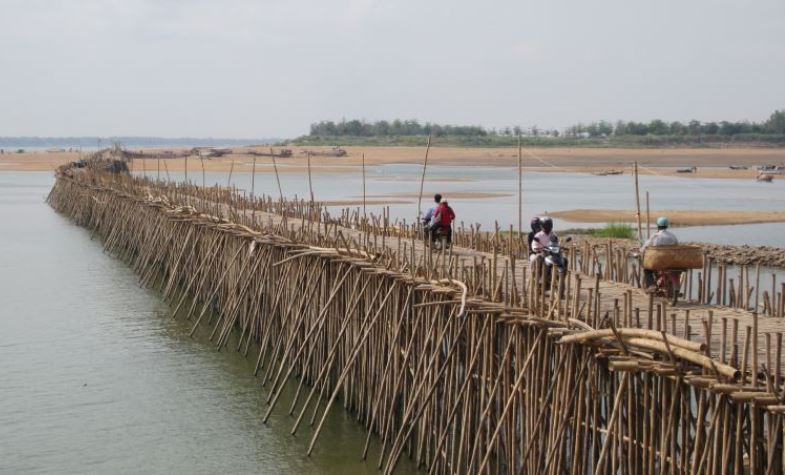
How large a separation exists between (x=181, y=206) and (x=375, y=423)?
12.7m

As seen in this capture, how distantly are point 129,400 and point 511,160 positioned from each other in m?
85.0

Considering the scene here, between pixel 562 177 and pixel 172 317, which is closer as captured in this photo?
pixel 172 317

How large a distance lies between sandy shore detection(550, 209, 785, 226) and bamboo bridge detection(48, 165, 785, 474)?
2372 centimetres

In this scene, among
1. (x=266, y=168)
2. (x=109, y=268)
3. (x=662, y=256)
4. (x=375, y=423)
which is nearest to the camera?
(x=662, y=256)

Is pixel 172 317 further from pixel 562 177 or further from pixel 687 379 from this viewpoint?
pixel 562 177

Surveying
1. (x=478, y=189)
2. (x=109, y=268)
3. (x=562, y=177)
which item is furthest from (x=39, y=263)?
(x=562, y=177)

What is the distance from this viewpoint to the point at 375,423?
1391cm

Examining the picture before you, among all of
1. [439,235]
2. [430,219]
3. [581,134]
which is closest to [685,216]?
[430,219]

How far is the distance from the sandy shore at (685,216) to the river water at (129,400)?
2155 cm

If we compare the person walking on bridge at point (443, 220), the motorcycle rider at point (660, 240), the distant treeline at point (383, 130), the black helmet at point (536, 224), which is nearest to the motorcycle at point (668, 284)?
the motorcycle rider at point (660, 240)

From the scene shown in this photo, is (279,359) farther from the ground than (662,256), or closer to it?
closer to it

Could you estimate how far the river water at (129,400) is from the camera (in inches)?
535

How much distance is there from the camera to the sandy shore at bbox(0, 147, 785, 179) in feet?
285

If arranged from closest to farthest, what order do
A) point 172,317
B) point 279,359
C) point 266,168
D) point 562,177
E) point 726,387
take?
point 726,387, point 279,359, point 172,317, point 562,177, point 266,168
